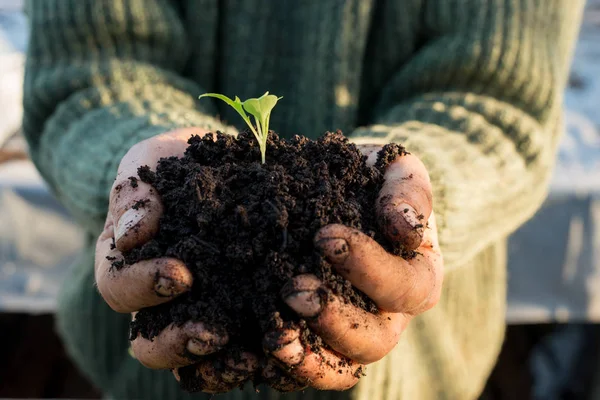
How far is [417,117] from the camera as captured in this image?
1.12 metres

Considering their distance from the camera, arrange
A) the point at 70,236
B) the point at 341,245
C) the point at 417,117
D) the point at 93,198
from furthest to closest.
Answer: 1. the point at 70,236
2. the point at 417,117
3. the point at 93,198
4. the point at 341,245

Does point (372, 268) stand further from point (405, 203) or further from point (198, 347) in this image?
point (198, 347)

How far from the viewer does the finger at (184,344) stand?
24.0 inches

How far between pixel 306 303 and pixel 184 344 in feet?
0.47

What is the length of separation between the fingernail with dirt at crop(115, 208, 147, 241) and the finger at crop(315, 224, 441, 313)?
0.72 ft

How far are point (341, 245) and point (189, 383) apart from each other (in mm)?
Result: 254

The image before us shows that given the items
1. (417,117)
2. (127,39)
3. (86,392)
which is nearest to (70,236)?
(86,392)

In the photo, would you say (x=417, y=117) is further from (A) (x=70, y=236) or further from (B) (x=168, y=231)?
(A) (x=70, y=236)

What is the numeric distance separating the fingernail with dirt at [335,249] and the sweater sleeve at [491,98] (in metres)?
0.41

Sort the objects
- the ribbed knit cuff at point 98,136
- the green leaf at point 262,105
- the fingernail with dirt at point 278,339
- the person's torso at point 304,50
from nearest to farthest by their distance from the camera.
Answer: the fingernail with dirt at point 278,339 → the green leaf at point 262,105 → the ribbed knit cuff at point 98,136 → the person's torso at point 304,50

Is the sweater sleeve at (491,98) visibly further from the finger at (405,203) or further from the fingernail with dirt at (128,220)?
the fingernail with dirt at (128,220)

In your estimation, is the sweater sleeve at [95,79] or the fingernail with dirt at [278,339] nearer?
the fingernail with dirt at [278,339]

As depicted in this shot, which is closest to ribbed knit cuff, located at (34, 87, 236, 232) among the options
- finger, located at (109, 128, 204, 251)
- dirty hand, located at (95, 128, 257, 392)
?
finger, located at (109, 128, 204, 251)

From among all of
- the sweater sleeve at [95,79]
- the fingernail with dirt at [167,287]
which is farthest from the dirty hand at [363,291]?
the sweater sleeve at [95,79]
